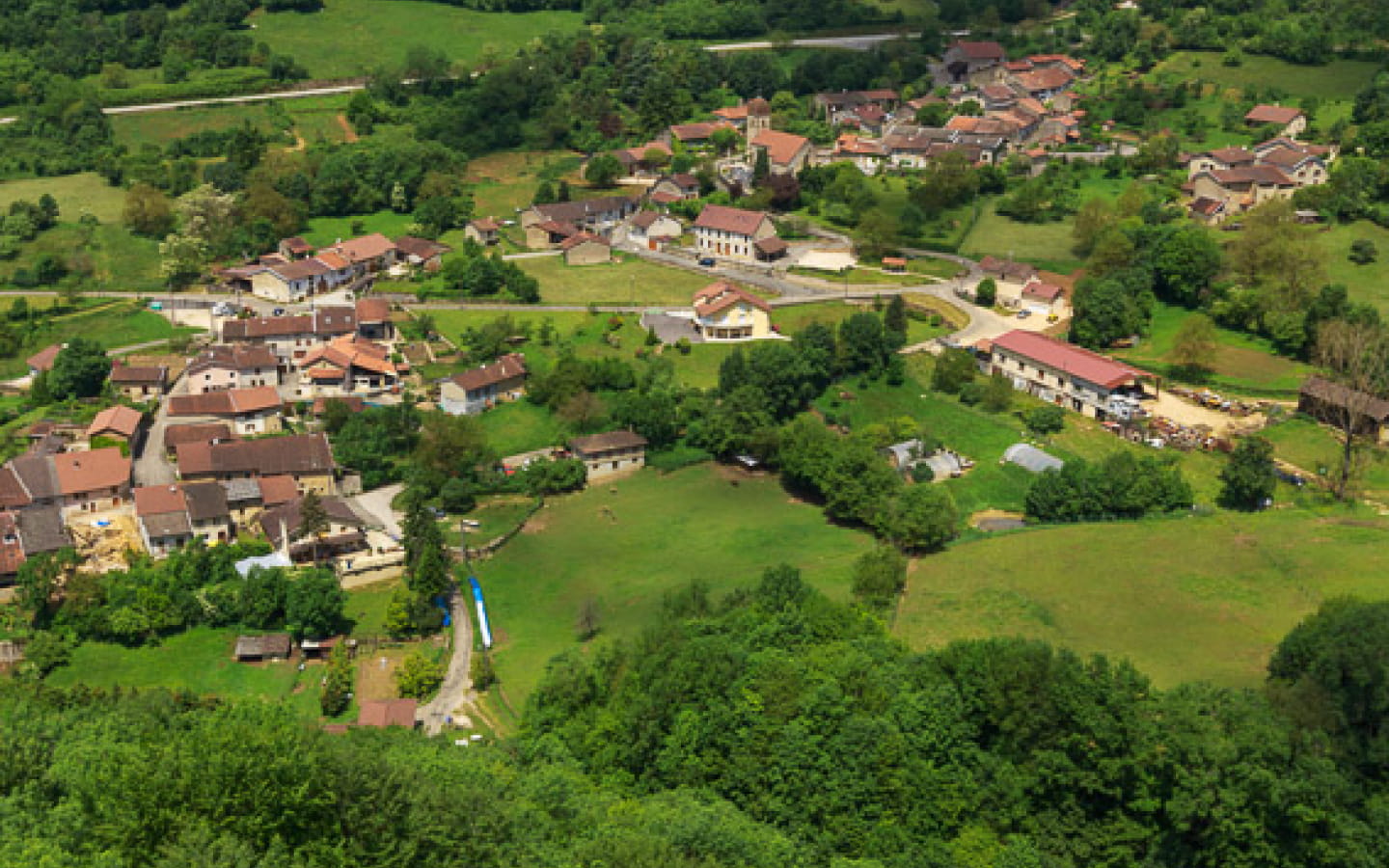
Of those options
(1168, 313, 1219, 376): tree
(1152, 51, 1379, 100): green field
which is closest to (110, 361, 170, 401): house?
(1168, 313, 1219, 376): tree

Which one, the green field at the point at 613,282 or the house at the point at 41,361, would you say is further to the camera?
the green field at the point at 613,282

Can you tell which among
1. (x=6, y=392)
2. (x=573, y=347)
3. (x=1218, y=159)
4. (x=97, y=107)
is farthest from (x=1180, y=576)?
(x=97, y=107)

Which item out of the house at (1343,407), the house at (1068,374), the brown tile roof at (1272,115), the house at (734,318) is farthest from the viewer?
the brown tile roof at (1272,115)

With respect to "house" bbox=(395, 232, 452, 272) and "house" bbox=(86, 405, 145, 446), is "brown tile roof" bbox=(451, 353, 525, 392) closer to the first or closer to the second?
"house" bbox=(86, 405, 145, 446)

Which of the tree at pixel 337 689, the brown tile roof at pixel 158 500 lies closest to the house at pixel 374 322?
the brown tile roof at pixel 158 500

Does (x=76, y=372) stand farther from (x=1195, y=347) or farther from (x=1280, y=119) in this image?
(x=1280, y=119)

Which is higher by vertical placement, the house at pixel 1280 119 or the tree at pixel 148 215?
the house at pixel 1280 119

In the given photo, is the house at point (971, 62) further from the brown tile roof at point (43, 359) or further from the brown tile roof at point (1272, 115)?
the brown tile roof at point (43, 359)
